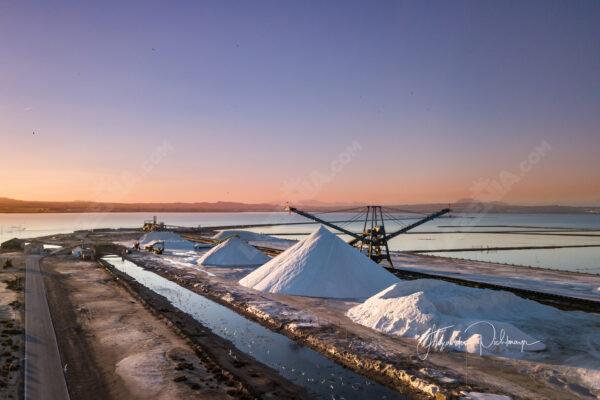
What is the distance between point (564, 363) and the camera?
10.5 meters

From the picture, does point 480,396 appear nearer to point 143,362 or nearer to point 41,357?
point 143,362

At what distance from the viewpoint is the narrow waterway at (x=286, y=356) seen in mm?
9383

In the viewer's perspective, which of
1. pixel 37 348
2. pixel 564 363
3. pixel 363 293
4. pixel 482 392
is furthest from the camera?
pixel 363 293

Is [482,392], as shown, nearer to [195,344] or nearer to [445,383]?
[445,383]

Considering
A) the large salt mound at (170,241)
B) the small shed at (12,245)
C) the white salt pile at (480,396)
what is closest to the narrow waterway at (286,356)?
the white salt pile at (480,396)

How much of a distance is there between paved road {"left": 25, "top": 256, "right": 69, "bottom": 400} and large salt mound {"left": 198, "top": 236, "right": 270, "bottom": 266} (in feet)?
50.2

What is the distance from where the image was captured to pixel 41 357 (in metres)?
11.2

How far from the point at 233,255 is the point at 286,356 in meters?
22.9

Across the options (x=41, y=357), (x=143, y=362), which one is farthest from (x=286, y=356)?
(x=41, y=357)

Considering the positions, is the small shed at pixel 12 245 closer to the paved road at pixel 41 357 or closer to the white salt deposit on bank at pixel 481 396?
the paved road at pixel 41 357

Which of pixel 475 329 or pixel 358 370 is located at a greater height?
pixel 475 329

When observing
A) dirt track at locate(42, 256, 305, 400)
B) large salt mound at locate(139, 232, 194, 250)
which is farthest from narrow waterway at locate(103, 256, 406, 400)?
large salt mound at locate(139, 232, 194, 250)

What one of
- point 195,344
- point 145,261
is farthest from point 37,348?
point 145,261

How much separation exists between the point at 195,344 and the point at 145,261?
1066 inches
